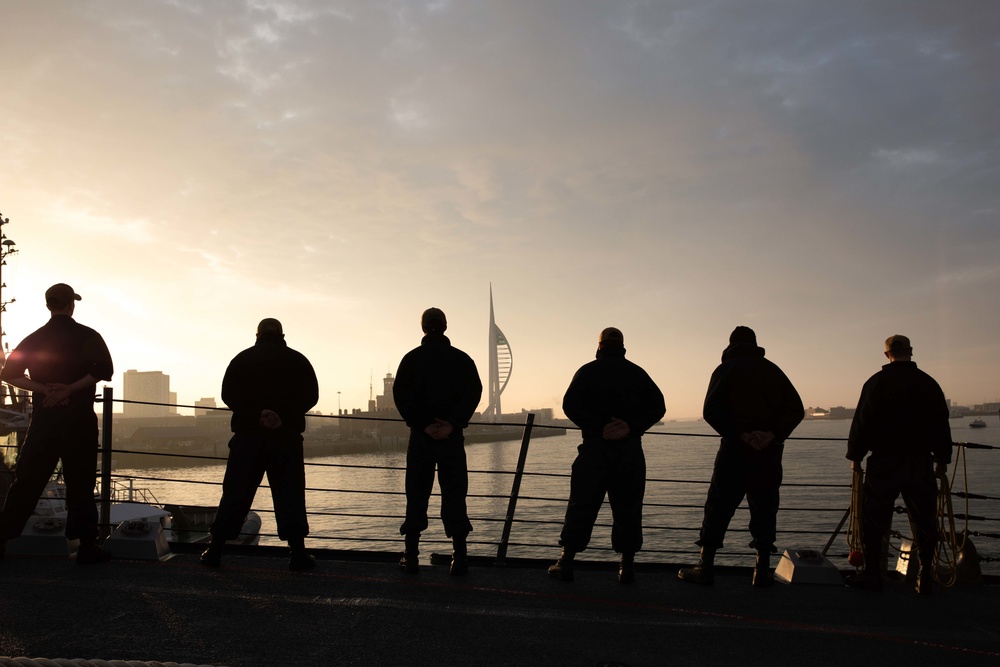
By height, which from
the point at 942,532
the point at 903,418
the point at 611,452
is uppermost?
the point at 903,418

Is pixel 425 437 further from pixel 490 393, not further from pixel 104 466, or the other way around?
pixel 490 393

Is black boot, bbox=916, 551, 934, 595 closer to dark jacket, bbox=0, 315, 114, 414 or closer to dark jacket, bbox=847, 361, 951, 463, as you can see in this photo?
dark jacket, bbox=847, 361, 951, 463

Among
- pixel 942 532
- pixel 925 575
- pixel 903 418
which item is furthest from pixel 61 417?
pixel 942 532

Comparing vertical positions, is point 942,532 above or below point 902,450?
below

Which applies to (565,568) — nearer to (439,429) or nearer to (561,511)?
(439,429)

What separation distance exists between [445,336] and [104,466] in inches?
108

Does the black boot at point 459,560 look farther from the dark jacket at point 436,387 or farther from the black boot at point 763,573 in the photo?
the black boot at point 763,573

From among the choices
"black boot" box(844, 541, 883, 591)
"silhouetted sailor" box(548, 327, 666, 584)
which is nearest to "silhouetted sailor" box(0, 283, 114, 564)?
"silhouetted sailor" box(548, 327, 666, 584)

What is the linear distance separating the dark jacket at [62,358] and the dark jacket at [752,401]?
13.3ft

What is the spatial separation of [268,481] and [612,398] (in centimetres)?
234

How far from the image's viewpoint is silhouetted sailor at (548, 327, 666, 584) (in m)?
4.54

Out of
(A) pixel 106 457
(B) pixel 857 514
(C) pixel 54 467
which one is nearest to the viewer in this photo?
(C) pixel 54 467

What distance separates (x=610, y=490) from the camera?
4.63 m

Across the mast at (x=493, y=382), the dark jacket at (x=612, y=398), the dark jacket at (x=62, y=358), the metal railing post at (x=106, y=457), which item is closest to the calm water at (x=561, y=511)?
the metal railing post at (x=106, y=457)
